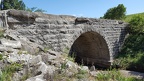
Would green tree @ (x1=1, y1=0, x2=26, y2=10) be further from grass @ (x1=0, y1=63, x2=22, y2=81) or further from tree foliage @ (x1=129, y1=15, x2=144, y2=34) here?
grass @ (x1=0, y1=63, x2=22, y2=81)

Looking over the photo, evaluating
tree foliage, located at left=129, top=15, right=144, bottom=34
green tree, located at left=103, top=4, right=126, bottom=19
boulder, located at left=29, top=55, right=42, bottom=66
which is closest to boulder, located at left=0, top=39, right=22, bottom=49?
boulder, located at left=29, top=55, right=42, bottom=66

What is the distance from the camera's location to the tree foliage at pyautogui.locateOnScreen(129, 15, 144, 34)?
12087mm

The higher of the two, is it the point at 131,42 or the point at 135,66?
the point at 131,42

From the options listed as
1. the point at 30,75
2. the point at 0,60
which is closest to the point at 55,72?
the point at 30,75

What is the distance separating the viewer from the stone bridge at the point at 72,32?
5.77m

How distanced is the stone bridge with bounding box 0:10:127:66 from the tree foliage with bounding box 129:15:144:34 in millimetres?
598

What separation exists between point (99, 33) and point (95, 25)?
0.73 metres

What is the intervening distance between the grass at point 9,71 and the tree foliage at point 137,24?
1026 cm

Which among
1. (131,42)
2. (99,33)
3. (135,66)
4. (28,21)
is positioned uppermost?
(28,21)

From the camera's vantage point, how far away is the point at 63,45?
718 cm

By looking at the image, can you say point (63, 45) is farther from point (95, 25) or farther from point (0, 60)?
point (0, 60)

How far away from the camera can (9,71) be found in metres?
3.18

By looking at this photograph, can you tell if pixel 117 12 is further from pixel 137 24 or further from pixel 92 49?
pixel 92 49

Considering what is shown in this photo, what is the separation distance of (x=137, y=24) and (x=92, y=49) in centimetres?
343
